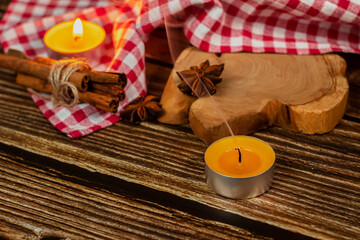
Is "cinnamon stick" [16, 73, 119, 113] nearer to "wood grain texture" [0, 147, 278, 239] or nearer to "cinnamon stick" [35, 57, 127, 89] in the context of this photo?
"cinnamon stick" [35, 57, 127, 89]

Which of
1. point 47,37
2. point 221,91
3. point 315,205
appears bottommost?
point 315,205

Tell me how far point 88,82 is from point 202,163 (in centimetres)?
34

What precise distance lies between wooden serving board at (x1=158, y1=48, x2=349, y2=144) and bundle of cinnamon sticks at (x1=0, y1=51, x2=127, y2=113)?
0.12 metres

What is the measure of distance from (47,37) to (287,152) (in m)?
0.69

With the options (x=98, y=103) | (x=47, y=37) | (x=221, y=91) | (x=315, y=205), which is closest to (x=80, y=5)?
(x=47, y=37)

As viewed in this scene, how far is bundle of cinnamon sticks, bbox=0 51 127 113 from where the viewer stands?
3.69ft

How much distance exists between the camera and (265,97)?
1.09 meters

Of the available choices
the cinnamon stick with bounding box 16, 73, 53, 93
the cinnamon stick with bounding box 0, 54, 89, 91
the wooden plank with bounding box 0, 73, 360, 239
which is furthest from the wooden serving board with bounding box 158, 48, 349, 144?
the cinnamon stick with bounding box 16, 73, 53, 93

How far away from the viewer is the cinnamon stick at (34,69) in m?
1.15

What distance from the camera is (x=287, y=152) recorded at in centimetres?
106

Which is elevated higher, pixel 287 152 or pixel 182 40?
pixel 182 40

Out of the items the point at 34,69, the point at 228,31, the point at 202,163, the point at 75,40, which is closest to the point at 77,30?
the point at 75,40

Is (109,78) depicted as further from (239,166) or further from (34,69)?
(239,166)

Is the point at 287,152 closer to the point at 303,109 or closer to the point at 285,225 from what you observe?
the point at 303,109
